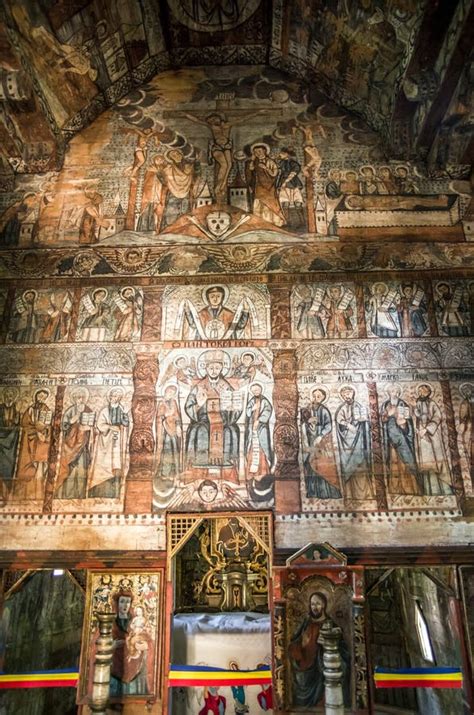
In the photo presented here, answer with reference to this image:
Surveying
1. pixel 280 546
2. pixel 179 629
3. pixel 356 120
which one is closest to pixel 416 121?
pixel 356 120

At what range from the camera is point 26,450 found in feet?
27.5

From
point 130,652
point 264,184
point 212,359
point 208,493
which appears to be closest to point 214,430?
point 208,493

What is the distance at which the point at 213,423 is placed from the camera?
8.45 m

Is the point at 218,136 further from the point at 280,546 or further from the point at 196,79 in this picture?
the point at 280,546

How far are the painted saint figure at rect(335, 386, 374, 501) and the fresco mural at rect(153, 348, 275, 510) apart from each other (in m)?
0.99

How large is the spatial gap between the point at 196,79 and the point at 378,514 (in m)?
8.19

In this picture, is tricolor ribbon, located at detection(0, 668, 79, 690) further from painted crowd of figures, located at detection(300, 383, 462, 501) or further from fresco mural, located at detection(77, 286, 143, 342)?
fresco mural, located at detection(77, 286, 143, 342)

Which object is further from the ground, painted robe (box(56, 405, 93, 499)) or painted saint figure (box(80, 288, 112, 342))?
painted saint figure (box(80, 288, 112, 342))

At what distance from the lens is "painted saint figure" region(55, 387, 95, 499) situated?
26.7ft

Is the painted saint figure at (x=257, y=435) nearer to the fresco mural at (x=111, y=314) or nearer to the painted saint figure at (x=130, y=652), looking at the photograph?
the fresco mural at (x=111, y=314)

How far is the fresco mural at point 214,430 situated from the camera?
807 centimetres

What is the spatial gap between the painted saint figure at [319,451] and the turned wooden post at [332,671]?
1.85 meters

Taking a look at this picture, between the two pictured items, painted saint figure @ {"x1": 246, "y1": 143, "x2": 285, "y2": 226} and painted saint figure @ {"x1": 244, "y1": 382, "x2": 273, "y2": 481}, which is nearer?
painted saint figure @ {"x1": 244, "y1": 382, "x2": 273, "y2": 481}

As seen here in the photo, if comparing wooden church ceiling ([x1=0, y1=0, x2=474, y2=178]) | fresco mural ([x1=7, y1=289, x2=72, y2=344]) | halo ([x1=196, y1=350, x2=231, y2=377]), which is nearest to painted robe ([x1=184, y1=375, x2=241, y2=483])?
halo ([x1=196, y1=350, x2=231, y2=377])
